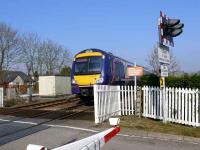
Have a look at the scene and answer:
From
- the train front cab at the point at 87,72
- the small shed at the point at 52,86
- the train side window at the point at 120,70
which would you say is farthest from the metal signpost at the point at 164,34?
the small shed at the point at 52,86

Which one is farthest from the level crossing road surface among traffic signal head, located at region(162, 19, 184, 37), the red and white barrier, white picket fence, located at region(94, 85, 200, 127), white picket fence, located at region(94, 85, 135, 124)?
traffic signal head, located at region(162, 19, 184, 37)

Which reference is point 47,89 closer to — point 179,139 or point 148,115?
point 148,115

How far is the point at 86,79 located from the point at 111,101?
22.6 ft

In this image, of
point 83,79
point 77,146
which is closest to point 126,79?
point 83,79

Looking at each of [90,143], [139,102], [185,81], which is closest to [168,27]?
[185,81]

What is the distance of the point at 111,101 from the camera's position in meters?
14.0

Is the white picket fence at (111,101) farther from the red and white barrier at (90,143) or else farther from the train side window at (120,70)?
the train side window at (120,70)

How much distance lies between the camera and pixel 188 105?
12664 mm

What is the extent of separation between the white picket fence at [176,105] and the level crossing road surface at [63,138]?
2.93m

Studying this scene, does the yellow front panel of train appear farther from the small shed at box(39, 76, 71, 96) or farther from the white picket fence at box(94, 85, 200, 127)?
the small shed at box(39, 76, 71, 96)

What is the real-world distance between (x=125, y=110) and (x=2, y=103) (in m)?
9.24

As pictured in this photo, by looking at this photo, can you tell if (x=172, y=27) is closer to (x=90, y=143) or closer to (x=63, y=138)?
(x=63, y=138)

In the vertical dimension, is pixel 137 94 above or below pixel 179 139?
above

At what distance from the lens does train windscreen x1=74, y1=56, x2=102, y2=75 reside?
2067 centimetres
